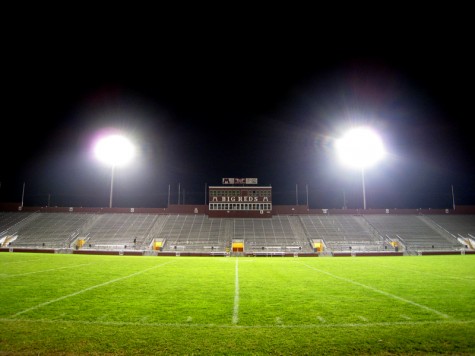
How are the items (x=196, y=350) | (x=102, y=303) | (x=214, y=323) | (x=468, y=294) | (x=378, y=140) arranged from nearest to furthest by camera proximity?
(x=196, y=350), (x=214, y=323), (x=102, y=303), (x=468, y=294), (x=378, y=140)

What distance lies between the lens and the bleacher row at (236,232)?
36594 millimetres

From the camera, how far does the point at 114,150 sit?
44344 mm

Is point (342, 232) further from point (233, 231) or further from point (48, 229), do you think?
point (48, 229)

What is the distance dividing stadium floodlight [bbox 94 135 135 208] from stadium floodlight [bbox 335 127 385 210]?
101ft

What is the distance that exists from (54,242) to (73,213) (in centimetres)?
1045

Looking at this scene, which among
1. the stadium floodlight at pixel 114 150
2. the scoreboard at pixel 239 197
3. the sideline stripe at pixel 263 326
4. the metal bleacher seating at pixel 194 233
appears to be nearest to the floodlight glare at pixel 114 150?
the stadium floodlight at pixel 114 150

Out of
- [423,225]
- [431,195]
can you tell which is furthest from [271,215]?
[431,195]

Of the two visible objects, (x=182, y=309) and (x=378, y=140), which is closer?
(x=182, y=309)

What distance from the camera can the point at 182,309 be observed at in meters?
6.27

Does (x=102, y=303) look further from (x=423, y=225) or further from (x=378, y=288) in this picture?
(x=423, y=225)

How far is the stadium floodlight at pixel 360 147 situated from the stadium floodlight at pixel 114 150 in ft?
101

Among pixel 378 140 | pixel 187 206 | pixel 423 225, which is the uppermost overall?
pixel 378 140

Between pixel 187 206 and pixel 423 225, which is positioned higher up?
pixel 187 206

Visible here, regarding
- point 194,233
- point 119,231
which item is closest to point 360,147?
point 194,233
